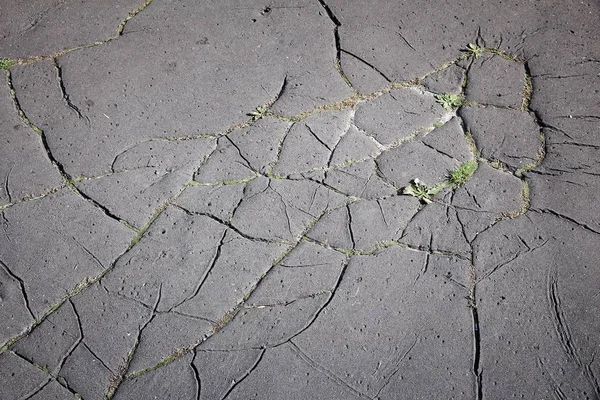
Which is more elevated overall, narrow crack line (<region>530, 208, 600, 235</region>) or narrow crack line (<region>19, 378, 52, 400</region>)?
narrow crack line (<region>530, 208, 600, 235</region>)

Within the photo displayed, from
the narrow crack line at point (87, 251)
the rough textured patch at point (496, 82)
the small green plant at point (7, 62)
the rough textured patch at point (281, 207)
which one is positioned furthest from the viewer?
the small green plant at point (7, 62)

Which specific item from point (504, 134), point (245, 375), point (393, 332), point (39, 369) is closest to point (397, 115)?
point (504, 134)

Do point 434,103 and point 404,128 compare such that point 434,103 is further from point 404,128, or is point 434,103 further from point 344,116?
point 344,116

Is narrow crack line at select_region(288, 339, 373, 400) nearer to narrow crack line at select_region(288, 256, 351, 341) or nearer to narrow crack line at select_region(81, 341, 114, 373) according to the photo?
narrow crack line at select_region(288, 256, 351, 341)

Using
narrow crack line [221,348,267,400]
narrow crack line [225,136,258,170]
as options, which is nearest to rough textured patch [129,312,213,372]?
narrow crack line [221,348,267,400]

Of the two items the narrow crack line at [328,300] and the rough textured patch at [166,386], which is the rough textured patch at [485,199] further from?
the rough textured patch at [166,386]

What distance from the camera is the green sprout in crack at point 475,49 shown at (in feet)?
12.8

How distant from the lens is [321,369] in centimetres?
279

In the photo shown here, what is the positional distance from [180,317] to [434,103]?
72.2 inches

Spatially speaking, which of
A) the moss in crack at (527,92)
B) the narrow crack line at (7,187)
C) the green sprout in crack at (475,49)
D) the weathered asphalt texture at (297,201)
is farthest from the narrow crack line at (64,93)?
the moss in crack at (527,92)

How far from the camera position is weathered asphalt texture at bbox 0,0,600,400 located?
281 centimetres

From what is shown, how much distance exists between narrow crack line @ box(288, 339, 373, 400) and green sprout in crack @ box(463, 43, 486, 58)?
2.12 m

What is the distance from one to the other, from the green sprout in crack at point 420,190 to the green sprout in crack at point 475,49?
1040 millimetres

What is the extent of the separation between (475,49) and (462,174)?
0.98 metres
